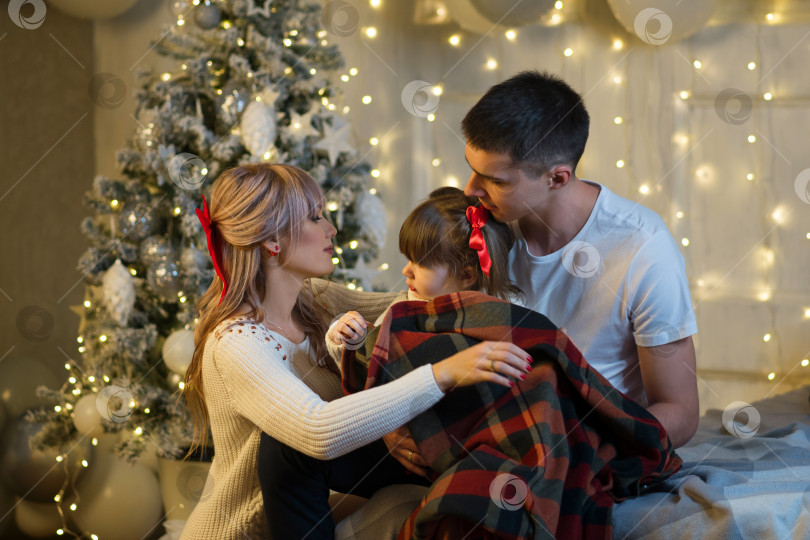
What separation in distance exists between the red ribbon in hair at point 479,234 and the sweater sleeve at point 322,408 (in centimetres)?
43

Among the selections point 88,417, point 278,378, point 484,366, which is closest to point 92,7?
point 88,417

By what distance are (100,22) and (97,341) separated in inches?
64.9

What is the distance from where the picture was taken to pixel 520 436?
4.18 feet

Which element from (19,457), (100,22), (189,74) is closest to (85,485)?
(19,457)

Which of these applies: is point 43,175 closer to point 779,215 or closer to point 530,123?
point 530,123

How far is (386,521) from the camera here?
140 centimetres

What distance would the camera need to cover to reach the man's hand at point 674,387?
162 centimetres
